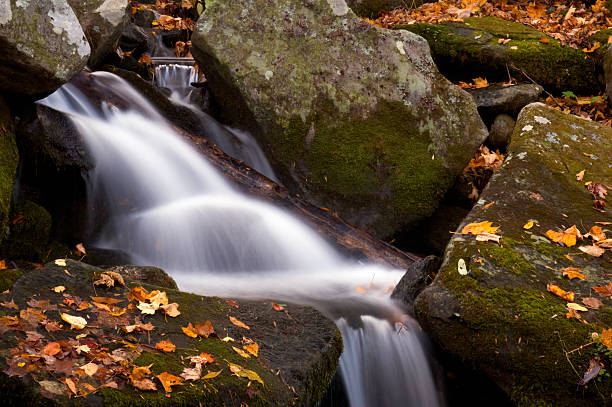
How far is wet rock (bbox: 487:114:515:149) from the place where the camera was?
7.18m

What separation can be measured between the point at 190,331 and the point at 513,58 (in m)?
6.86

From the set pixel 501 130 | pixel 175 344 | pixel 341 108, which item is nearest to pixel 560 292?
pixel 175 344

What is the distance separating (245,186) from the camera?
19.4ft

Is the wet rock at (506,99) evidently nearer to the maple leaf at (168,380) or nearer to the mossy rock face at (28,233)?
the mossy rock face at (28,233)

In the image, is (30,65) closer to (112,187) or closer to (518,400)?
(112,187)

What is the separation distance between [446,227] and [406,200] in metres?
0.66

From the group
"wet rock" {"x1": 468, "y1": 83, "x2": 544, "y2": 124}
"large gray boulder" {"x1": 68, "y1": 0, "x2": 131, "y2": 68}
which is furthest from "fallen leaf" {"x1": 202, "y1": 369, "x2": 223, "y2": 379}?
"wet rock" {"x1": 468, "y1": 83, "x2": 544, "y2": 124}

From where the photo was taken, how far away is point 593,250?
11.9 ft

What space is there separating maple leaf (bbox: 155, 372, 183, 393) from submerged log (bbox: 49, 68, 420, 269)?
3.49 meters

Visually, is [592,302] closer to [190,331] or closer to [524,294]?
[524,294]

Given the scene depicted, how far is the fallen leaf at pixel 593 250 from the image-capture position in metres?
3.59

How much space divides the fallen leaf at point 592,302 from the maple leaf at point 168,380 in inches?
91.8

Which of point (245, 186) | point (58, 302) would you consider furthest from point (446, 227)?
point (58, 302)

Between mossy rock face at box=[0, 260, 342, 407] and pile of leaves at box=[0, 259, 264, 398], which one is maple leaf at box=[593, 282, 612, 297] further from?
pile of leaves at box=[0, 259, 264, 398]
